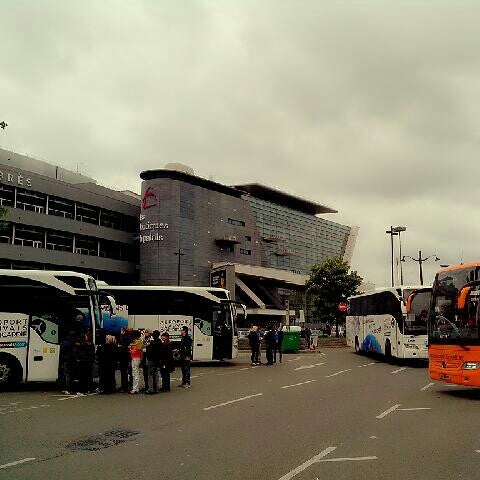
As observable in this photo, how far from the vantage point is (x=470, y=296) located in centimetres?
1358

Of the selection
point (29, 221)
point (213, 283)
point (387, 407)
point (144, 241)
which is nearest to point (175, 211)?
point (144, 241)

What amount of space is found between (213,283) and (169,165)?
17670mm

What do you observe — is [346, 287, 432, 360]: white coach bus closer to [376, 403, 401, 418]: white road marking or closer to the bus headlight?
the bus headlight

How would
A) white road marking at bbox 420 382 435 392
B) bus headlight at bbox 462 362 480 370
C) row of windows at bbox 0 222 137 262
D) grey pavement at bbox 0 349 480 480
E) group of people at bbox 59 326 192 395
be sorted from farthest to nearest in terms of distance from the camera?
row of windows at bbox 0 222 137 262 → white road marking at bbox 420 382 435 392 → group of people at bbox 59 326 192 395 → bus headlight at bbox 462 362 480 370 → grey pavement at bbox 0 349 480 480

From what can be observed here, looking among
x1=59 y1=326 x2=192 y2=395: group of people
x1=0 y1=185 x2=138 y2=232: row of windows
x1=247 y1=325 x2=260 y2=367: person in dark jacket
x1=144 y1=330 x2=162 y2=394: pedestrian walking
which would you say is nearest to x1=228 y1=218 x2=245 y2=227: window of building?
x1=0 y1=185 x2=138 y2=232: row of windows

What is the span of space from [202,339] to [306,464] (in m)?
18.5

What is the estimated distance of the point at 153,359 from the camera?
15477 mm

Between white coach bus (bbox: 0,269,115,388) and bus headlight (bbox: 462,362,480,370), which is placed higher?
white coach bus (bbox: 0,269,115,388)

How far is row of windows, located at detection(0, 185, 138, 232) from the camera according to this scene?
59.1 m

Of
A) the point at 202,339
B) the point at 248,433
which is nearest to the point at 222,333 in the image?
the point at 202,339

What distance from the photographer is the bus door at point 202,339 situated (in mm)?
25500

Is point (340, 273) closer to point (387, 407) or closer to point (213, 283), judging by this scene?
point (213, 283)

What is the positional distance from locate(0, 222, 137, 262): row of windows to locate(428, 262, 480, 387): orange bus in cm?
4568

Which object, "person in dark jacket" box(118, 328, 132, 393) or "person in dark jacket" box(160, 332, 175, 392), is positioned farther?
"person in dark jacket" box(118, 328, 132, 393)
